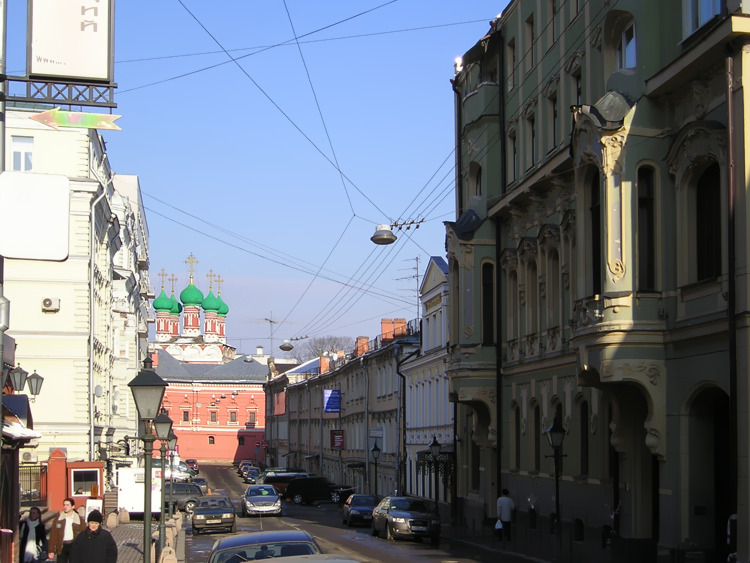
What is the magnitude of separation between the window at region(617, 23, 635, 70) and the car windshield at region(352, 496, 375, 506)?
81.2ft

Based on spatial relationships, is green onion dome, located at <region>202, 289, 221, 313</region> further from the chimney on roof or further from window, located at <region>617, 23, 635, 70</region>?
window, located at <region>617, 23, 635, 70</region>

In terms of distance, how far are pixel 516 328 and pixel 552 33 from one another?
28.3ft

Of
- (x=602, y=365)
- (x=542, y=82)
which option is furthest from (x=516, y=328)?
(x=602, y=365)

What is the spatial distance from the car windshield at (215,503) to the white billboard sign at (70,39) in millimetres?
30212

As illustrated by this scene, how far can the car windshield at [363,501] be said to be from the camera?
45688mm

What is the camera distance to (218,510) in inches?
1567

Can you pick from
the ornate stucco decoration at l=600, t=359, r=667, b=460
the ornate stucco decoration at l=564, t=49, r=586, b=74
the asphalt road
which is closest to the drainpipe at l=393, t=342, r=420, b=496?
the asphalt road

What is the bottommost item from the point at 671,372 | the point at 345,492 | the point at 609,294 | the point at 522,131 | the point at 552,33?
the point at 345,492

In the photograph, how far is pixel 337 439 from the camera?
243 ft

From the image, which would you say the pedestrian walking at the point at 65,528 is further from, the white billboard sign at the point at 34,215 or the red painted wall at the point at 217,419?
the red painted wall at the point at 217,419

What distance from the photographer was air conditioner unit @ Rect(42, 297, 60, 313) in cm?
4653

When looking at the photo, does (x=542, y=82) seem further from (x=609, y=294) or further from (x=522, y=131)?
(x=609, y=294)

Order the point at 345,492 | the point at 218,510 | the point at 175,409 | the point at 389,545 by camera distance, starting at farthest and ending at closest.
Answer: the point at 175,409, the point at 345,492, the point at 218,510, the point at 389,545

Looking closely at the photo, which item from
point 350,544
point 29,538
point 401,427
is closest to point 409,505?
point 350,544
